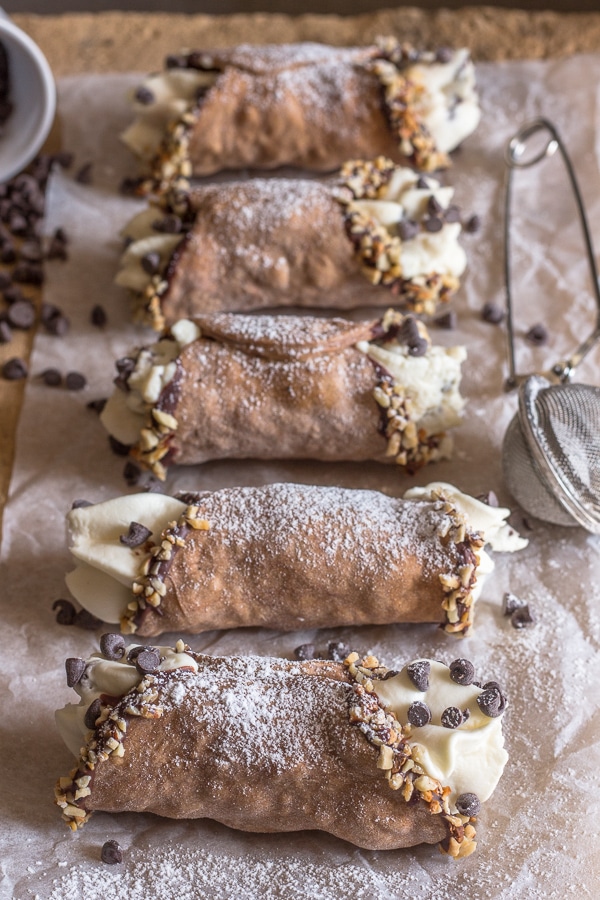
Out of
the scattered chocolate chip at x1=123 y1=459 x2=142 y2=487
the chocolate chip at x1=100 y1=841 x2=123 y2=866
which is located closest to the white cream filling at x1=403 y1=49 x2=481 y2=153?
the scattered chocolate chip at x1=123 y1=459 x2=142 y2=487

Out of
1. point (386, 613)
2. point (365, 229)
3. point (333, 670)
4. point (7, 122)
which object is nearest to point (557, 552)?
point (386, 613)

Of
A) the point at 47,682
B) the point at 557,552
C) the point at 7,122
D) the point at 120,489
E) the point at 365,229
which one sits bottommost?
the point at 47,682

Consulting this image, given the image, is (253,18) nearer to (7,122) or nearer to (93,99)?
(93,99)

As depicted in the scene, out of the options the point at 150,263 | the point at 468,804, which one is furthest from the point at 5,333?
the point at 468,804

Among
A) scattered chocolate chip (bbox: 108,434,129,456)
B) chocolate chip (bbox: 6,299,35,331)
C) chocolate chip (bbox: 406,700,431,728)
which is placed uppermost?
chocolate chip (bbox: 406,700,431,728)

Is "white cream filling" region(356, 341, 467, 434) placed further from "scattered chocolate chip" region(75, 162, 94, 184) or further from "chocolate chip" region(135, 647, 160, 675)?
"scattered chocolate chip" region(75, 162, 94, 184)

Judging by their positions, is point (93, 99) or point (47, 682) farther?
point (93, 99)

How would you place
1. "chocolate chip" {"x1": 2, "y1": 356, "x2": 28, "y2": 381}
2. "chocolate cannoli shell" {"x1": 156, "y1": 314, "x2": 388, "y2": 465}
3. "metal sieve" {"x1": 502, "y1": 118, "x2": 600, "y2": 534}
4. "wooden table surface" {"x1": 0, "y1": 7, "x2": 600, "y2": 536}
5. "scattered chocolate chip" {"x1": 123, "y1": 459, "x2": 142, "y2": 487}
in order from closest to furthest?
"metal sieve" {"x1": 502, "y1": 118, "x2": 600, "y2": 534} < "chocolate cannoli shell" {"x1": 156, "y1": 314, "x2": 388, "y2": 465} < "scattered chocolate chip" {"x1": 123, "y1": 459, "x2": 142, "y2": 487} < "chocolate chip" {"x1": 2, "y1": 356, "x2": 28, "y2": 381} < "wooden table surface" {"x1": 0, "y1": 7, "x2": 600, "y2": 536}

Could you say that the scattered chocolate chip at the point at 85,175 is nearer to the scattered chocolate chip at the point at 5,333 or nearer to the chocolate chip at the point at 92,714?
the scattered chocolate chip at the point at 5,333

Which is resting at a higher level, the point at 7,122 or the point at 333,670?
the point at 7,122
